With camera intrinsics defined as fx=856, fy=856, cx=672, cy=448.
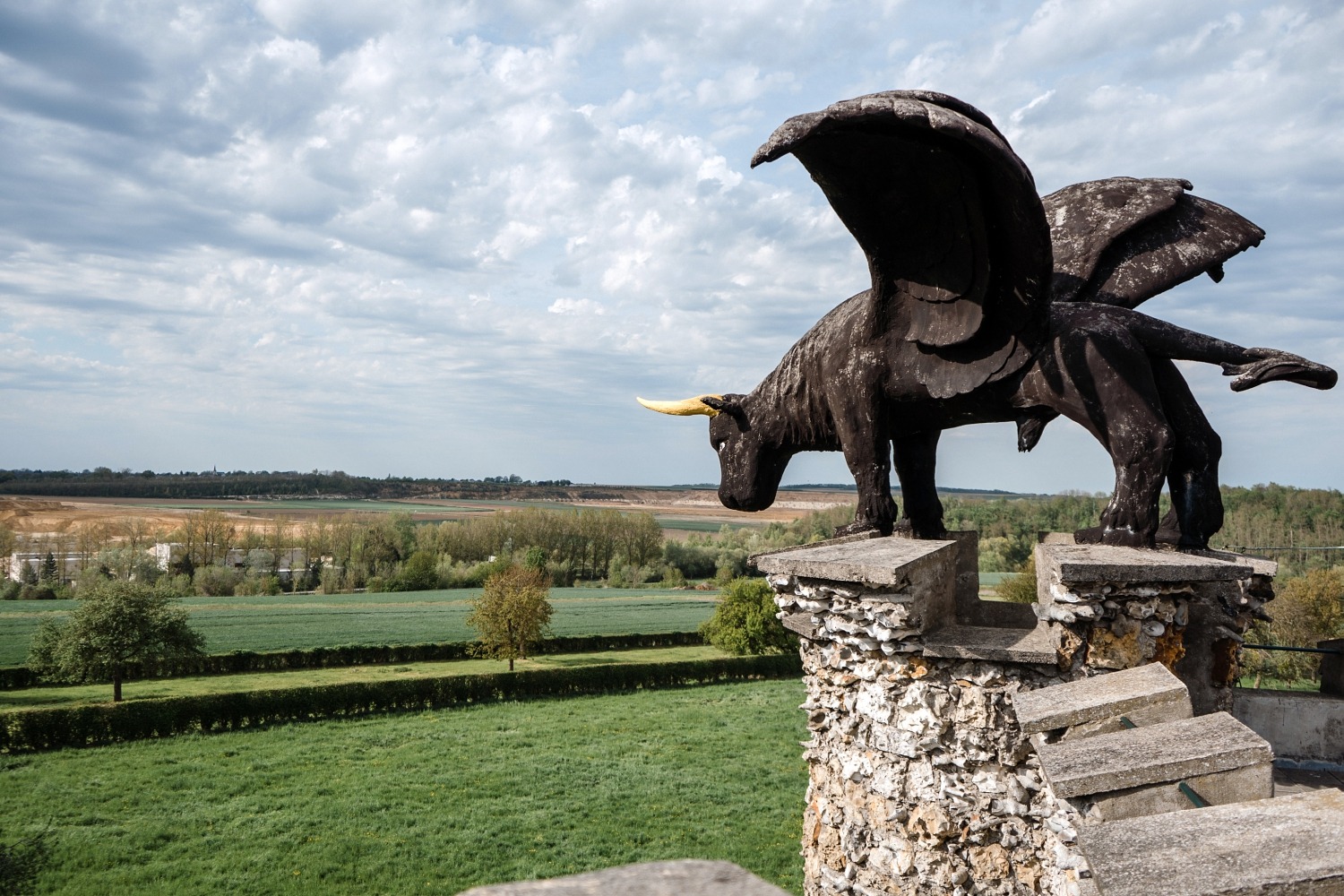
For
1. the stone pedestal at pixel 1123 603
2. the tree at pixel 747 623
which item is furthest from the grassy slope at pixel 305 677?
the stone pedestal at pixel 1123 603

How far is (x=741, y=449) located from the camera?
23.6ft

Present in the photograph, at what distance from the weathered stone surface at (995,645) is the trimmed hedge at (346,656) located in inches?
1389

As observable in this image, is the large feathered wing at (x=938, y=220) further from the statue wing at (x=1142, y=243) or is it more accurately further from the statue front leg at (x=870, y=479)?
the statue wing at (x=1142, y=243)

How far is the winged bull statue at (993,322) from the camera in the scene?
4.56 m

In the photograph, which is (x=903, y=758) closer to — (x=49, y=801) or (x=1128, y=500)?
(x=1128, y=500)

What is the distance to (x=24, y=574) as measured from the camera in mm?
54125

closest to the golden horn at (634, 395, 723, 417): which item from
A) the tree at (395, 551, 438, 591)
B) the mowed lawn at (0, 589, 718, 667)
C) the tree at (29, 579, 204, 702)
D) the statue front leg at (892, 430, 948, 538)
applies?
the statue front leg at (892, 430, 948, 538)

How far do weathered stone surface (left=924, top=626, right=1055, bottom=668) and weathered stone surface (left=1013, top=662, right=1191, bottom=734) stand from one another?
0.58 m

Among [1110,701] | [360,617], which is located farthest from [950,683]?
[360,617]

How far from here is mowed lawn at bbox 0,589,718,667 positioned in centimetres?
3953

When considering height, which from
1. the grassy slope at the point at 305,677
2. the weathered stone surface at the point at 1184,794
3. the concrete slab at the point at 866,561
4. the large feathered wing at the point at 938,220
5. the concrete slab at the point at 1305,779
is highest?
the large feathered wing at the point at 938,220

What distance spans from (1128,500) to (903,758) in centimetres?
190

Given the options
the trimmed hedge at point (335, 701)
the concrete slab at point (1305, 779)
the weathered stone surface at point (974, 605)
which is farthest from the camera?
the trimmed hedge at point (335, 701)

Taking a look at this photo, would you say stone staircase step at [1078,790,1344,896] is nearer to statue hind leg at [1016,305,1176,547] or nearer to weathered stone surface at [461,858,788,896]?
weathered stone surface at [461,858,788,896]
